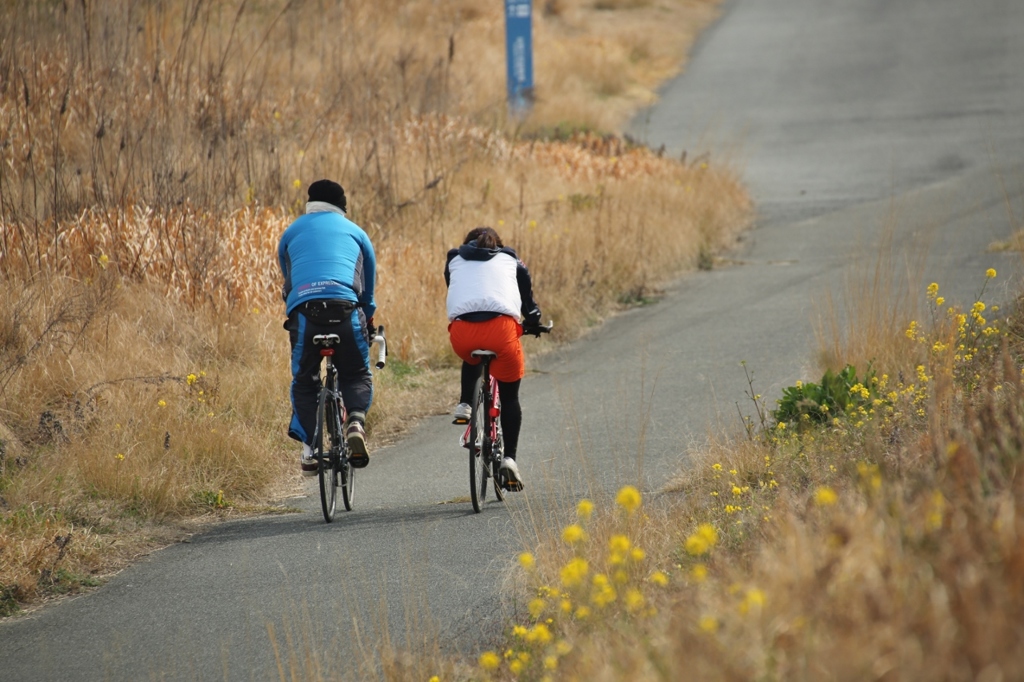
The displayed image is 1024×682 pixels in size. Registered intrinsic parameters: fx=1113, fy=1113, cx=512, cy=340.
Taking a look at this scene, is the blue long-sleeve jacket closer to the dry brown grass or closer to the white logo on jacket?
the white logo on jacket

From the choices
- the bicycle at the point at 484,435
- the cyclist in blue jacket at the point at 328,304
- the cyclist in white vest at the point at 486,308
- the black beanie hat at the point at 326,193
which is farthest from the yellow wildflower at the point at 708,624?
the black beanie hat at the point at 326,193

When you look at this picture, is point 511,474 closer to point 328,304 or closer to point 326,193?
point 328,304

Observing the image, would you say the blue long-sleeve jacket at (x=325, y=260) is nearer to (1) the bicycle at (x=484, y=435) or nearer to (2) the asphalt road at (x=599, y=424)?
(1) the bicycle at (x=484, y=435)

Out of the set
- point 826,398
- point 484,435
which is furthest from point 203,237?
point 826,398

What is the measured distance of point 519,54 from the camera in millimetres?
22219

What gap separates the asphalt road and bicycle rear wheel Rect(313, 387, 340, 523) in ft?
0.60

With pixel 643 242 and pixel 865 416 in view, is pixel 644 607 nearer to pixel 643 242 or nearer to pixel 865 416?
pixel 865 416

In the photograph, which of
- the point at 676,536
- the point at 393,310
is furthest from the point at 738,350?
the point at 676,536

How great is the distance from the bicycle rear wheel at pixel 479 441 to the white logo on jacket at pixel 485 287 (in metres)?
0.47

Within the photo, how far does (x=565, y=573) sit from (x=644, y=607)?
2.91 ft

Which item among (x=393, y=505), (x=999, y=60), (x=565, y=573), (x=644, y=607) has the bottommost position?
(x=393, y=505)

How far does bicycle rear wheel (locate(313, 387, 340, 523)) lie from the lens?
23.6 feet

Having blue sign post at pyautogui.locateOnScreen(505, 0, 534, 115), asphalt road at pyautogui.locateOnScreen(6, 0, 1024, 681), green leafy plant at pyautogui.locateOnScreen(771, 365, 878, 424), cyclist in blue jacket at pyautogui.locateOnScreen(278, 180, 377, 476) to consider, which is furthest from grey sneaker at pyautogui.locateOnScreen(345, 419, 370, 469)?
blue sign post at pyautogui.locateOnScreen(505, 0, 534, 115)

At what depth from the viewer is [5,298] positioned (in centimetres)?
959
